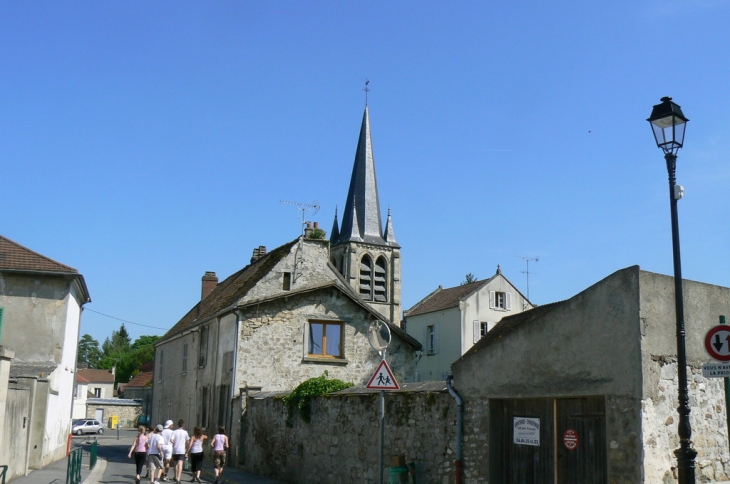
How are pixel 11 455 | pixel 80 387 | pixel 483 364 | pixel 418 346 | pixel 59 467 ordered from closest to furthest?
pixel 483 364 → pixel 11 455 → pixel 59 467 → pixel 418 346 → pixel 80 387

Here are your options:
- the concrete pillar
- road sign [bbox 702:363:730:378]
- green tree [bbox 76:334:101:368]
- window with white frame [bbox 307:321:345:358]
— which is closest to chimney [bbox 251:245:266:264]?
window with white frame [bbox 307:321:345:358]

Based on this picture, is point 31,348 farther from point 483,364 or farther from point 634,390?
point 634,390

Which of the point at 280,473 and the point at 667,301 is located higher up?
the point at 667,301

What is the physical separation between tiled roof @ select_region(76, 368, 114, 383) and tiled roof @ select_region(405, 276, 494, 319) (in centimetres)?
5623

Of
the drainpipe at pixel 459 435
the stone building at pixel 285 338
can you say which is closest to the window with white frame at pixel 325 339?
the stone building at pixel 285 338

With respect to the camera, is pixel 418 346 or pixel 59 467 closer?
pixel 59 467

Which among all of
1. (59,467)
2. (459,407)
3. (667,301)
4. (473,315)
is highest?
(473,315)

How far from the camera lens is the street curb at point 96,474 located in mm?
17598

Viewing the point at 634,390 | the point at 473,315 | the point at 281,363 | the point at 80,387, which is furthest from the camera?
the point at 80,387

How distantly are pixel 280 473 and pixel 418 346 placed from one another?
7.83m

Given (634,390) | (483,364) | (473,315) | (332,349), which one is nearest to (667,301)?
(634,390)

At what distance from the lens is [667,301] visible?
30.9 feet

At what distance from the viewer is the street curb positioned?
17598 mm

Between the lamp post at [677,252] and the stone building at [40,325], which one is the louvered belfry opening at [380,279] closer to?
the stone building at [40,325]
